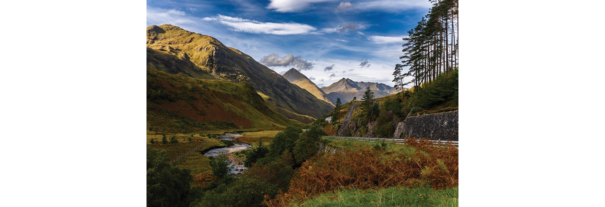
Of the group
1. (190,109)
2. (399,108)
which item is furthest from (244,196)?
(190,109)

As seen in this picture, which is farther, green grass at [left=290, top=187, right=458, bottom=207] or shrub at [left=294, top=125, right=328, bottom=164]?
shrub at [left=294, top=125, right=328, bottom=164]

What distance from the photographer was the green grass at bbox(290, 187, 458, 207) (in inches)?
123

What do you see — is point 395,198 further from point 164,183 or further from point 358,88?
point 164,183

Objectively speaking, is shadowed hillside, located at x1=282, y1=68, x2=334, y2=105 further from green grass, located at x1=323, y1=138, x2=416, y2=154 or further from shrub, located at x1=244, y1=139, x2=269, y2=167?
shrub, located at x1=244, y1=139, x2=269, y2=167

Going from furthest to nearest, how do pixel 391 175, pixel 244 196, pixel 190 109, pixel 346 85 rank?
pixel 190 109
pixel 346 85
pixel 244 196
pixel 391 175

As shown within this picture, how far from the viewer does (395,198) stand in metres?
3.46

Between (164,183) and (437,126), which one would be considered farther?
(164,183)

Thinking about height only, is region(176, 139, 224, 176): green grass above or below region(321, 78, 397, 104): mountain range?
below

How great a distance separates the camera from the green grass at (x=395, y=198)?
3135mm

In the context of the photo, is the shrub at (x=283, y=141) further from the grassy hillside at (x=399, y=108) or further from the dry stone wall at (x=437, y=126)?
the dry stone wall at (x=437, y=126)

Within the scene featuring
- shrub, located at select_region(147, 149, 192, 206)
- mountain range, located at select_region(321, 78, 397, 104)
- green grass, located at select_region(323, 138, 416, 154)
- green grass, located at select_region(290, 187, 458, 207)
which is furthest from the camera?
shrub, located at select_region(147, 149, 192, 206)

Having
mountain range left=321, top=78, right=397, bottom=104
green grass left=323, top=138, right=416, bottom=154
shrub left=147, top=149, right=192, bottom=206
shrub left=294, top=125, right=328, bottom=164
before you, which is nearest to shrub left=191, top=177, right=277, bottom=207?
shrub left=147, top=149, right=192, bottom=206

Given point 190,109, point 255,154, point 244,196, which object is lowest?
point 255,154
